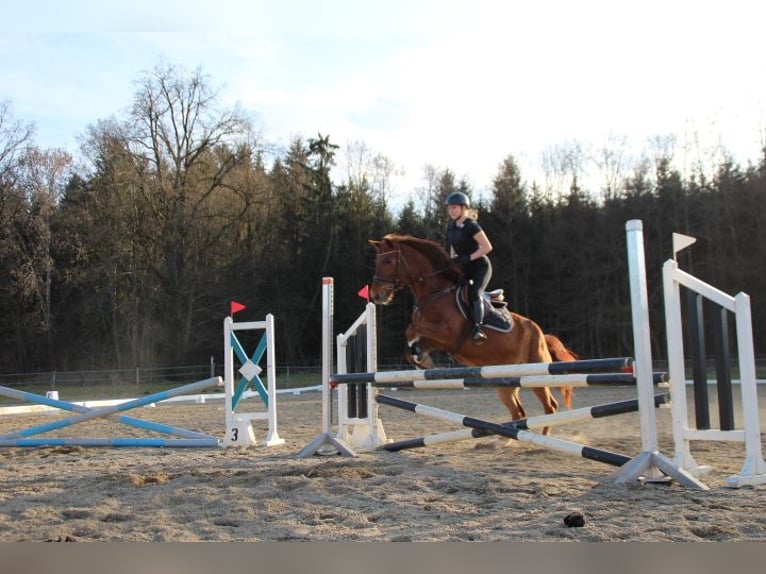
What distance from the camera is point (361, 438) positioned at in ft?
19.9

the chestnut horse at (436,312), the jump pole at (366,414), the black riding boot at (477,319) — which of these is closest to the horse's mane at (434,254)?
the chestnut horse at (436,312)

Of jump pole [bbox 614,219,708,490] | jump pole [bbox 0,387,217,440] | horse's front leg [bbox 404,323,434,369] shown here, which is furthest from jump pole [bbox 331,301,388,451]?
jump pole [bbox 614,219,708,490]

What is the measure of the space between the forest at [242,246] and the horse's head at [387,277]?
21.1 m

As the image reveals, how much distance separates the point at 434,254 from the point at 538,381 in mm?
1957

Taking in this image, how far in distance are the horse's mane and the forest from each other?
69.1ft

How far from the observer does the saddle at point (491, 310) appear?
5941mm

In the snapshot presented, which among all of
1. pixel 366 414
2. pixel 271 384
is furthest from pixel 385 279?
pixel 271 384

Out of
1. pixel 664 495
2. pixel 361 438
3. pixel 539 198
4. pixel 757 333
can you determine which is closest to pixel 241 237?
pixel 539 198

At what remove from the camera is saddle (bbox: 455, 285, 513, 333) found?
19.5 feet

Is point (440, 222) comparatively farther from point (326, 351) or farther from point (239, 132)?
point (326, 351)

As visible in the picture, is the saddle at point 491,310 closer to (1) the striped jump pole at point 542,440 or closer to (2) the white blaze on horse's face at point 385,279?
(2) the white blaze on horse's face at point 385,279

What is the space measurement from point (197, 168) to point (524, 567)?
91.6 feet

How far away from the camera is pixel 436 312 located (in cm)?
592

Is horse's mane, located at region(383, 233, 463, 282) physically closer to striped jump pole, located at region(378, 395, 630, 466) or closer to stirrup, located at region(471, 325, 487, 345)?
stirrup, located at region(471, 325, 487, 345)
